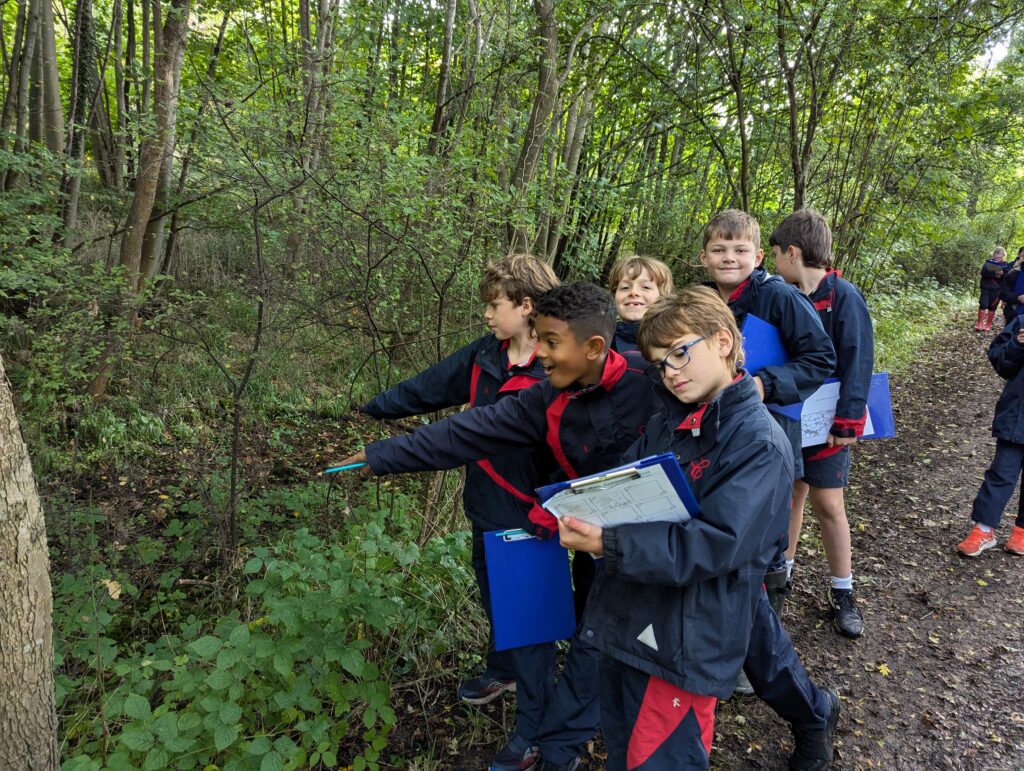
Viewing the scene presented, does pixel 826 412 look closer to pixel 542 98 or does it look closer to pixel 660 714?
pixel 660 714

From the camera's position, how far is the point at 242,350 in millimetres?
6461

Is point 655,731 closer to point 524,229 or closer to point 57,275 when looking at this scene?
point 524,229

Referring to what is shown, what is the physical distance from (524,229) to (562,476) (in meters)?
3.11

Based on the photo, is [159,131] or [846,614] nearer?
[846,614]

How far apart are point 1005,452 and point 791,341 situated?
2235mm

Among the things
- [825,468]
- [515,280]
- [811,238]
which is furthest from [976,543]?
[515,280]

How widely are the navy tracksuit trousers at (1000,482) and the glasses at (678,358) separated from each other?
126 inches

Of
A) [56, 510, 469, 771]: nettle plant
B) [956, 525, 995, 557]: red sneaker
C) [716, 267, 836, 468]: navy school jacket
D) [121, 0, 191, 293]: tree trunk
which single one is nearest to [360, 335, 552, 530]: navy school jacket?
[56, 510, 469, 771]: nettle plant

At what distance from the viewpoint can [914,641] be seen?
3.13 meters

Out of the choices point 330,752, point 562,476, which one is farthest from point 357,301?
point 330,752

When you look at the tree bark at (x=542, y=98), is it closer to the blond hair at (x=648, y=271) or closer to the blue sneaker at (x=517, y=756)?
the blond hair at (x=648, y=271)

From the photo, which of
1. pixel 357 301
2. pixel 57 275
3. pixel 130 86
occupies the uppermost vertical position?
pixel 130 86

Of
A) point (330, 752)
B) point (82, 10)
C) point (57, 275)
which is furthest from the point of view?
point (82, 10)

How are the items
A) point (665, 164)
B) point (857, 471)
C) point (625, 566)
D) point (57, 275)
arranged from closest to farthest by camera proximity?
point (625, 566)
point (57, 275)
point (857, 471)
point (665, 164)
